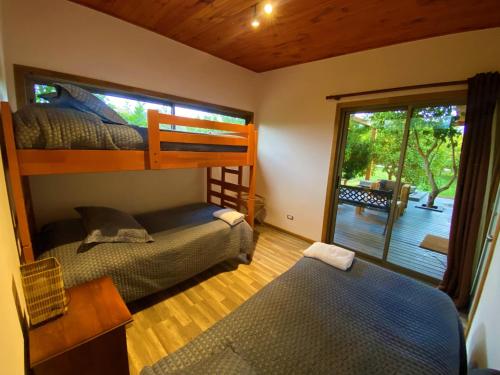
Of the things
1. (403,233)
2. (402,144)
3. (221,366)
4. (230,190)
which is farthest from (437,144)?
(221,366)

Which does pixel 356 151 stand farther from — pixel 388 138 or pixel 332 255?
pixel 332 255

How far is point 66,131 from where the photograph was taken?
127cm

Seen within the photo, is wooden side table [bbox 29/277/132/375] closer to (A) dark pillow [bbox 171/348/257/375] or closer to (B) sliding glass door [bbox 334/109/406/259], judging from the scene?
(A) dark pillow [bbox 171/348/257/375]

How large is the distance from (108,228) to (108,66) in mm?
1625

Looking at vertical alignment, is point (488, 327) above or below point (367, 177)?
below

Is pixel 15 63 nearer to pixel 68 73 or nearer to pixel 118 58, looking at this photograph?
pixel 68 73

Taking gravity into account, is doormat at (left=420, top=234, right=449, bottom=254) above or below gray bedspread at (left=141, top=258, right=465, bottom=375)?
below

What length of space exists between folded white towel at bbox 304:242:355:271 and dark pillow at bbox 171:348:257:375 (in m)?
0.97

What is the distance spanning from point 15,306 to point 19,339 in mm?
130

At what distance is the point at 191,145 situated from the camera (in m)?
1.85

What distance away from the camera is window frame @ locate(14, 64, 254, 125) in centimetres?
174

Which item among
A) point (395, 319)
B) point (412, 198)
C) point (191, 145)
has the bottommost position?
point (395, 319)

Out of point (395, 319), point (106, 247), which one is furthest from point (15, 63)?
point (395, 319)

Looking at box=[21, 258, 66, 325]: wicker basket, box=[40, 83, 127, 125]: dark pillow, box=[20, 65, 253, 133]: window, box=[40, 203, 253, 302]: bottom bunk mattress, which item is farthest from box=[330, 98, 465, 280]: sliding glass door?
box=[21, 258, 66, 325]: wicker basket
